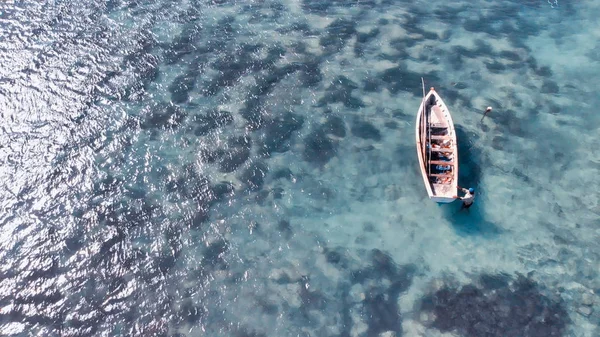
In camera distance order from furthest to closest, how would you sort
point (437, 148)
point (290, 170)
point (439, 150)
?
point (290, 170) → point (437, 148) → point (439, 150)

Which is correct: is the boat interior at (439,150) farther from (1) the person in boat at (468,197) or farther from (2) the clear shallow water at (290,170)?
(2) the clear shallow water at (290,170)

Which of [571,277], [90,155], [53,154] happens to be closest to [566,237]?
[571,277]

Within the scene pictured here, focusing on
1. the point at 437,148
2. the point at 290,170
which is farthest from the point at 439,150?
the point at 290,170

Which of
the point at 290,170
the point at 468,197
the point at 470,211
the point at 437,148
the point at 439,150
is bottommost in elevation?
the point at 470,211

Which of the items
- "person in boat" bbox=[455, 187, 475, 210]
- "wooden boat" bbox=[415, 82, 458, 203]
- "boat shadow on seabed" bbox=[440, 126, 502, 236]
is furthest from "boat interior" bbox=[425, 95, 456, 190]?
"boat shadow on seabed" bbox=[440, 126, 502, 236]

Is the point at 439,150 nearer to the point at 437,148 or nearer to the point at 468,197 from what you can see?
the point at 437,148

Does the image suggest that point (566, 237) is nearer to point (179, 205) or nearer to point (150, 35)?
point (179, 205)
